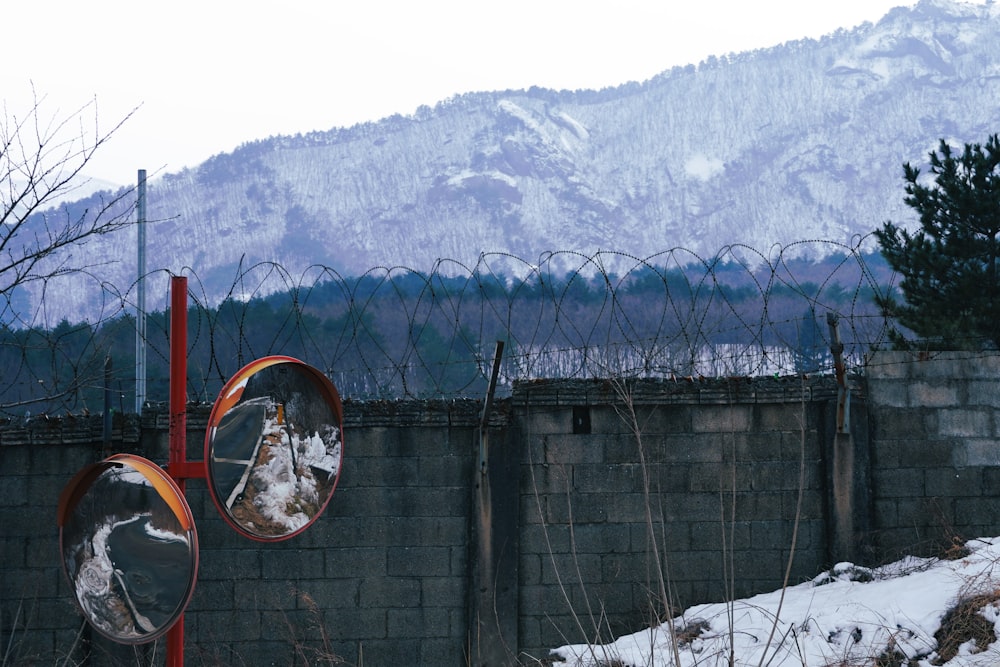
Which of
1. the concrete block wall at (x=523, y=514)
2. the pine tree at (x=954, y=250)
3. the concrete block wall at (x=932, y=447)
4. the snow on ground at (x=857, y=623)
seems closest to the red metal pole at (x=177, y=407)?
the snow on ground at (x=857, y=623)

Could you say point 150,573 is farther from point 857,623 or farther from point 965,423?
point 965,423

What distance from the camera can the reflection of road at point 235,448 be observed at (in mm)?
3082

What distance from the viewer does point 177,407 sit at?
3496 mm

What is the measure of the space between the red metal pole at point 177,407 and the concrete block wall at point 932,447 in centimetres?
530

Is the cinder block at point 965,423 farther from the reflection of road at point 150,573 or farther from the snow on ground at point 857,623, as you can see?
the reflection of road at point 150,573

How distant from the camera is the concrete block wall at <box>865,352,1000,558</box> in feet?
23.7

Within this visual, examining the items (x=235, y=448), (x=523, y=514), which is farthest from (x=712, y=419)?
(x=235, y=448)

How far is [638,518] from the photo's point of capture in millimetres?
7039

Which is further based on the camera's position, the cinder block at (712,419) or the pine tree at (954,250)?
the pine tree at (954,250)

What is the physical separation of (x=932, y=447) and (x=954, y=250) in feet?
31.3

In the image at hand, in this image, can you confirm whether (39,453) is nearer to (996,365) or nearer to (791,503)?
(791,503)

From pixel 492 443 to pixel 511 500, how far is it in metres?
0.41

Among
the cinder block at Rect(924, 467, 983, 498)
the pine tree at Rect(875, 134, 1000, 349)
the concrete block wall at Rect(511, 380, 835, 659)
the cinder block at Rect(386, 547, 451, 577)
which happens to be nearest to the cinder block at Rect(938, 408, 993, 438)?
the cinder block at Rect(924, 467, 983, 498)

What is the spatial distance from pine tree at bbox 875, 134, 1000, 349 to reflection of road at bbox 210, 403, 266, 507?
44.7 ft
